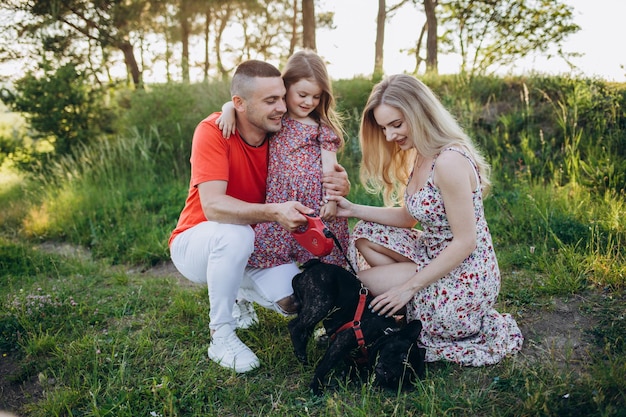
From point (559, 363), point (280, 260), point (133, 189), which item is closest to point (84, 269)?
point (133, 189)

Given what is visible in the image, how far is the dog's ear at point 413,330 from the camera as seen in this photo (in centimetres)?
238

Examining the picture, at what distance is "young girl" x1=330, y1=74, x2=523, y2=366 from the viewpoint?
97.0 inches

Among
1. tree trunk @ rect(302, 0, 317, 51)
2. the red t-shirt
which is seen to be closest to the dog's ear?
the red t-shirt

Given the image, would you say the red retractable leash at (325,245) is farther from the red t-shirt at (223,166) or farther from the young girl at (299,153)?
the red t-shirt at (223,166)

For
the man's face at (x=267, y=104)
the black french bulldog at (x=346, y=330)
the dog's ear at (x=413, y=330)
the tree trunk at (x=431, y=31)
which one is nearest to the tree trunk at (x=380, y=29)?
the tree trunk at (x=431, y=31)

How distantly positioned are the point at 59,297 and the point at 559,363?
328 cm

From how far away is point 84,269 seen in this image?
4359mm

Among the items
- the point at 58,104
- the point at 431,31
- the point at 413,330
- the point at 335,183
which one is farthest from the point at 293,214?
the point at 431,31

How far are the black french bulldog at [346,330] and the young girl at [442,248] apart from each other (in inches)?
4.6

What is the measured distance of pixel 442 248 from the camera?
2641 mm

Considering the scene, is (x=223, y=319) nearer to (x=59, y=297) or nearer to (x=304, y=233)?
(x=304, y=233)

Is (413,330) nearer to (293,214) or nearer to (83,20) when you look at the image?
(293,214)

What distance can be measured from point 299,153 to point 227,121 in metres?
0.46

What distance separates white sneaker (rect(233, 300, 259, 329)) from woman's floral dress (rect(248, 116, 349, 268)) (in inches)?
18.2
